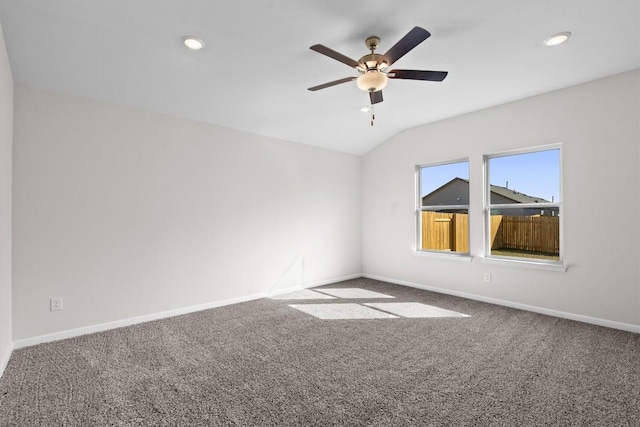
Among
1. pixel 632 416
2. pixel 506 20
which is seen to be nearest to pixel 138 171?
pixel 506 20

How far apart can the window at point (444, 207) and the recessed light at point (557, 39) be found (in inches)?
80.1

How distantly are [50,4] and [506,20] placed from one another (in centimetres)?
321

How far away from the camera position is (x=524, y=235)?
13.5 ft

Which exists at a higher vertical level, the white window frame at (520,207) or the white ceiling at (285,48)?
the white ceiling at (285,48)

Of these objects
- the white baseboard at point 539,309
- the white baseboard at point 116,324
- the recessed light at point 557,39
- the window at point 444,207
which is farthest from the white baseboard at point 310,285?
the recessed light at point 557,39

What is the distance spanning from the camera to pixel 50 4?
2.04 m

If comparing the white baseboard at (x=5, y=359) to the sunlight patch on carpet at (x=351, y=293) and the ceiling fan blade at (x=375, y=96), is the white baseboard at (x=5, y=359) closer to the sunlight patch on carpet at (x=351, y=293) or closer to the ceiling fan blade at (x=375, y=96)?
the sunlight patch on carpet at (x=351, y=293)

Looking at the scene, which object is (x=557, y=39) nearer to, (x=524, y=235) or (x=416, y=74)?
(x=416, y=74)

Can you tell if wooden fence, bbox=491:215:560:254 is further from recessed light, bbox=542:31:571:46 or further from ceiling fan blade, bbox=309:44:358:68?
ceiling fan blade, bbox=309:44:358:68

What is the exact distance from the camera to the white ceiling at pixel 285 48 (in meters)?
2.18

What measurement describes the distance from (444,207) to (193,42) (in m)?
4.02

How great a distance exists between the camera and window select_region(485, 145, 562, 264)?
12.5ft

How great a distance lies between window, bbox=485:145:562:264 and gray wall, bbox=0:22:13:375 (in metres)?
5.15

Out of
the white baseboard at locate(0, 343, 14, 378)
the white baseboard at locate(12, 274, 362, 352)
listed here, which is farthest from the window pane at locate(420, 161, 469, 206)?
the white baseboard at locate(0, 343, 14, 378)
